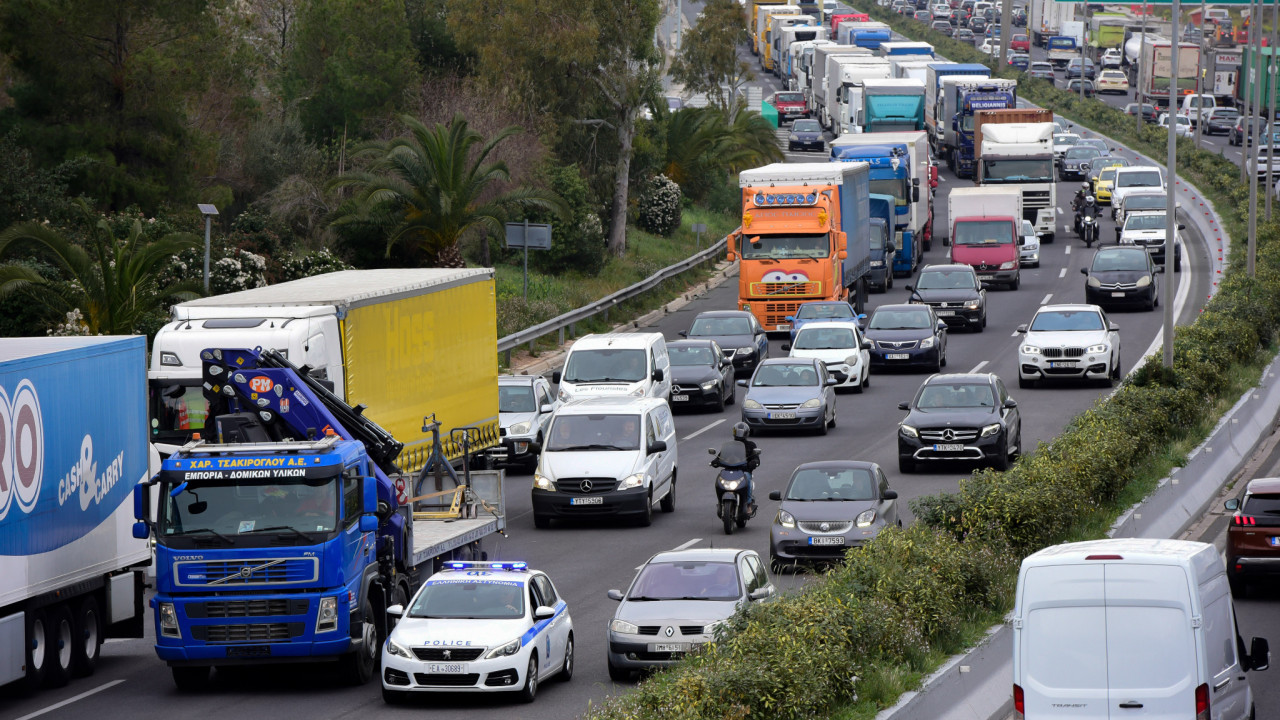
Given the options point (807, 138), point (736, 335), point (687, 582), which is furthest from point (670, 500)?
point (807, 138)

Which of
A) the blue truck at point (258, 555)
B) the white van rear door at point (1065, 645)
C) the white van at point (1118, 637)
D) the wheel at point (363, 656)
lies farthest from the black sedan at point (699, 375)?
the white van rear door at point (1065, 645)

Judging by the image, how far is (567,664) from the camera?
1652 centimetres

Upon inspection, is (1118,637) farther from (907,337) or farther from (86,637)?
(907,337)

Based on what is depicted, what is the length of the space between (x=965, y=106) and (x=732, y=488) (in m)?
52.9

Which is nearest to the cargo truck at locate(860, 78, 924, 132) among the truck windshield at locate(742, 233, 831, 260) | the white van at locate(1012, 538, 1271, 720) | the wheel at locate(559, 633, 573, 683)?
the truck windshield at locate(742, 233, 831, 260)

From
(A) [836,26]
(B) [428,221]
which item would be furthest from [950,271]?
(A) [836,26]

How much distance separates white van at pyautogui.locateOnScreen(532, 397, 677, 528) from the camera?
2414 centimetres

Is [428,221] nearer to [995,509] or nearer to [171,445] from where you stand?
[171,445]

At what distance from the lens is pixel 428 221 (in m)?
40.7

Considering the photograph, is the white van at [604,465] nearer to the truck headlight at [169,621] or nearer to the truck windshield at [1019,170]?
the truck headlight at [169,621]

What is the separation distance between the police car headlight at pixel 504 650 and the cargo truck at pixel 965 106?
57.9m

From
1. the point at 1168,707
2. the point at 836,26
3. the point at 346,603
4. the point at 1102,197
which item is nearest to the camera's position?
the point at 1168,707

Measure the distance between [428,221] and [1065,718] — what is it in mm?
30977

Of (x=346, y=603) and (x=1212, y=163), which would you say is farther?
(x=1212, y=163)
